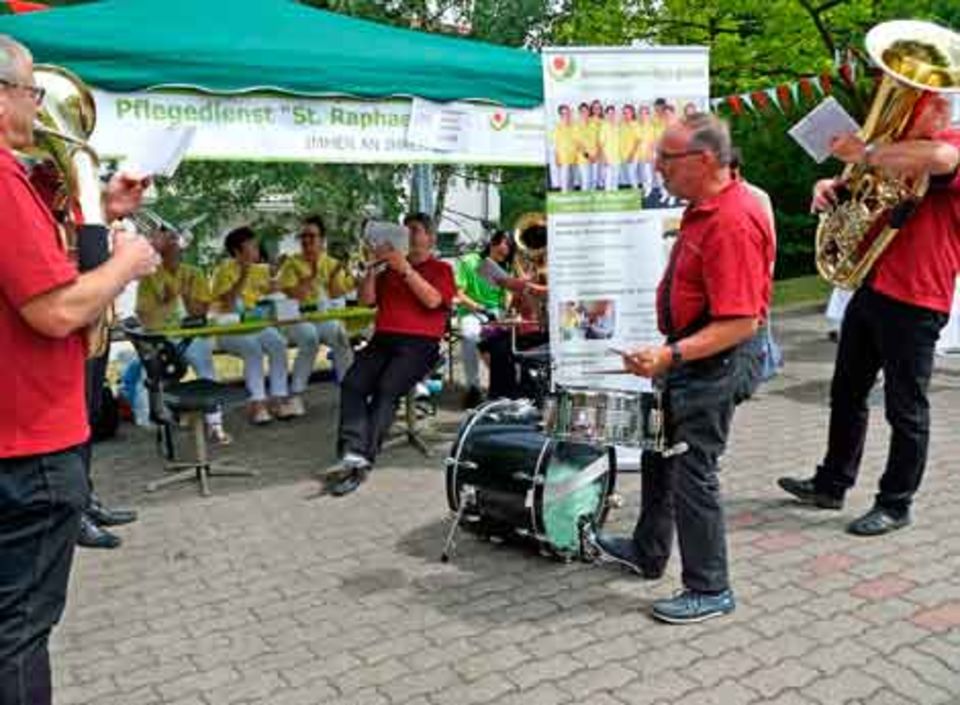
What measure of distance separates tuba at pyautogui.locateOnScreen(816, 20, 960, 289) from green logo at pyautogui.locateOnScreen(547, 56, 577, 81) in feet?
4.89

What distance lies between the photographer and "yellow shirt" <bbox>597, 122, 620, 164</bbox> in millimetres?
4902

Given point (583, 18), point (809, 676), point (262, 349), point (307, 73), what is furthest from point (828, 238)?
point (583, 18)

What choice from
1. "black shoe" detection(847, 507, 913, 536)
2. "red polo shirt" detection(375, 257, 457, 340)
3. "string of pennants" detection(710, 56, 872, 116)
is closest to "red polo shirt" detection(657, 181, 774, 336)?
"black shoe" detection(847, 507, 913, 536)

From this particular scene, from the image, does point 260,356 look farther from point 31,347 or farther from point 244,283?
point 31,347

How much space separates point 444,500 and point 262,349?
2.72 metres

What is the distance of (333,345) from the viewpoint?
25.3 feet

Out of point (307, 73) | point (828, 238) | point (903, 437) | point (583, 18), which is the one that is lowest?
point (903, 437)

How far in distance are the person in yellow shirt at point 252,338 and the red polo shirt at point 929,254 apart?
4.68 meters

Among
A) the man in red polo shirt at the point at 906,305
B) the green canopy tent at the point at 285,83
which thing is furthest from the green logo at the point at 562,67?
the man in red polo shirt at the point at 906,305

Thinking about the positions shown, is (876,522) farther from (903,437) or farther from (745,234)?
(745,234)

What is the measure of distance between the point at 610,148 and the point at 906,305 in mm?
1737

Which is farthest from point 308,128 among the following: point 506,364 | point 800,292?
point 800,292

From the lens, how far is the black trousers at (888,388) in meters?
4.02

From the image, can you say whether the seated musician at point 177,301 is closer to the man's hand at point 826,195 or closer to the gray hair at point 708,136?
the man's hand at point 826,195
